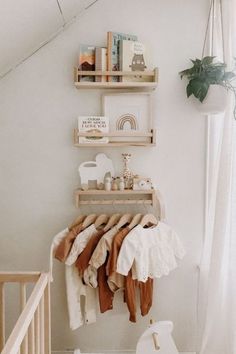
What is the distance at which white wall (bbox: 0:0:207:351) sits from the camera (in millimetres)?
2568

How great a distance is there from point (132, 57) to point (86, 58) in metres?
0.28

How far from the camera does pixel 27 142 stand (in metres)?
2.62

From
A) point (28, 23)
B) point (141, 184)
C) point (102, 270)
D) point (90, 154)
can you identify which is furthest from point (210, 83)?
point (102, 270)

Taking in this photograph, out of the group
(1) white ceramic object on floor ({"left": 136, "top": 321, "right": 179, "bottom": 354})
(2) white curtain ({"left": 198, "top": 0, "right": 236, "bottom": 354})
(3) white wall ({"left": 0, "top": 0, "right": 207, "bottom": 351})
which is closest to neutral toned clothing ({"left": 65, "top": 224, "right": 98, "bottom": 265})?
(3) white wall ({"left": 0, "top": 0, "right": 207, "bottom": 351})

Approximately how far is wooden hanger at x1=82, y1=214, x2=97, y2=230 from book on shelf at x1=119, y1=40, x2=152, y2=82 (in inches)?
33.6

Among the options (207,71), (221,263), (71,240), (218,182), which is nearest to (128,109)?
(207,71)

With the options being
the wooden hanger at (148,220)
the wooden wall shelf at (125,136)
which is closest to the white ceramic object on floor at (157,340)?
the wooden hanger at (148,220)

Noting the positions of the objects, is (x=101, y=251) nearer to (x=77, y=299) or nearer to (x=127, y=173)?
(x=77, y=299)

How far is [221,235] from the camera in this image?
2436 millimetres

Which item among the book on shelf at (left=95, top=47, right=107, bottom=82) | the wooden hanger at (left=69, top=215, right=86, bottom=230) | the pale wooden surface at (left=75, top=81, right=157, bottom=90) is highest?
the book on shelf at (left=95, top=47, right=107, bottom=82)

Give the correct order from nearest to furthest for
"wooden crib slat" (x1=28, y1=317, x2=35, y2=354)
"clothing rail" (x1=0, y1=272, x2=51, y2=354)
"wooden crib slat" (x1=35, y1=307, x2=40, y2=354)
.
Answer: "clothing rail" (x1=0, y1=272, x2=51, y2=354)
"wooden crib slat" (x1=28, y1=317, x2=35, y2=354)
"wooden crib slat" (x1=35, y1=307, x2=40, y2=354)

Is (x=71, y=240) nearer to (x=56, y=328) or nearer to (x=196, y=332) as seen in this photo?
(x=56, y=328)

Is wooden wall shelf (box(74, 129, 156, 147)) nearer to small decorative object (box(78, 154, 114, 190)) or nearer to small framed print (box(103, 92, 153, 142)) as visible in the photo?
small framed print (box(103, 92, 153, 142))

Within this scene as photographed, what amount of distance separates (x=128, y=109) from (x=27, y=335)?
1.48 m
